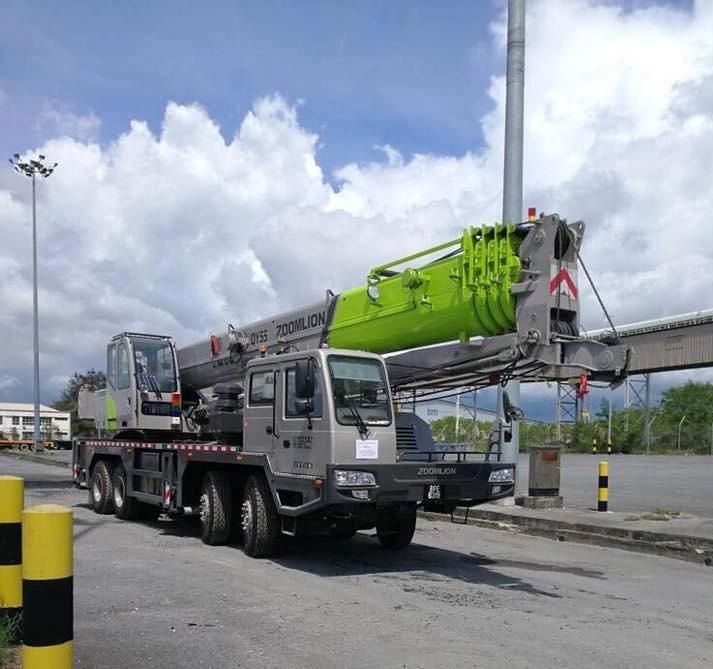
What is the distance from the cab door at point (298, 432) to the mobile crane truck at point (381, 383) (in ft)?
0.06

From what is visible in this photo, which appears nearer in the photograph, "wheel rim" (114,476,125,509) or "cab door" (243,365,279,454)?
"cab door" (243,365,279,454)

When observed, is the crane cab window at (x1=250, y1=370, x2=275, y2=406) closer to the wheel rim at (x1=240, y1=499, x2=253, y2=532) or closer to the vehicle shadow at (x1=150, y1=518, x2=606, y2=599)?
the wheel rim at (x1=240, y1=499, x2=253, y2=532)

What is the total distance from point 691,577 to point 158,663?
682 centimetres

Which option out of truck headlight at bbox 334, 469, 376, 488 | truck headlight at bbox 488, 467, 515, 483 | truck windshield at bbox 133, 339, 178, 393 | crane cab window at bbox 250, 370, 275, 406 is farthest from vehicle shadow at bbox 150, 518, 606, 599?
truck windshield at bbox 133, 339, 178, 393

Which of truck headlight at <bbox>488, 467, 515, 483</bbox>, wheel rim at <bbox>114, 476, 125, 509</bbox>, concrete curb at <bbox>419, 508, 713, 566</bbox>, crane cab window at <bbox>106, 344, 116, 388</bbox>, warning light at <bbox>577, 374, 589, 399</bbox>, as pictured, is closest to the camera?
warning light at <bbox>577, 374, 589, 399</bbox>

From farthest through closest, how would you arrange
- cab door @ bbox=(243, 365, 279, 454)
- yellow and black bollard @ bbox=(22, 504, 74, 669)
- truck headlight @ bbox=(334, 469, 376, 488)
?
1. cab door @ bbox=(243, 365, 279, 454)
2. truck headlight @ bbox=(334, 469, 376, 488)
3. yellow and black bollard @ bbox=(22, 504, 74, 669)

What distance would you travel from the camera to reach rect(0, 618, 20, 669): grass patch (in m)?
4.96

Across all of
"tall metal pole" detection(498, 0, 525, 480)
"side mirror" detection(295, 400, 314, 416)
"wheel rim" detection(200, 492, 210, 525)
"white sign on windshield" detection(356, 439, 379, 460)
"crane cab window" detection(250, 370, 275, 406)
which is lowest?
"wheel rim" detection(200, 492, 210, 525)

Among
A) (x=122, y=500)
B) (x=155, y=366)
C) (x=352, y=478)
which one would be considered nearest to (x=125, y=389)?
(x=155, y=366)

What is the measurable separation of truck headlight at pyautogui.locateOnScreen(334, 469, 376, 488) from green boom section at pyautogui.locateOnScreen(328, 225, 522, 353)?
5.90 ft

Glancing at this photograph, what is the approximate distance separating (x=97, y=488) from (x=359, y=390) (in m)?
8.43

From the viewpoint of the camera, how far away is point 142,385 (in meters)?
14.7

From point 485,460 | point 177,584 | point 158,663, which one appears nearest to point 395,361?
point 485,460

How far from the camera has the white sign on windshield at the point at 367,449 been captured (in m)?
8.94
